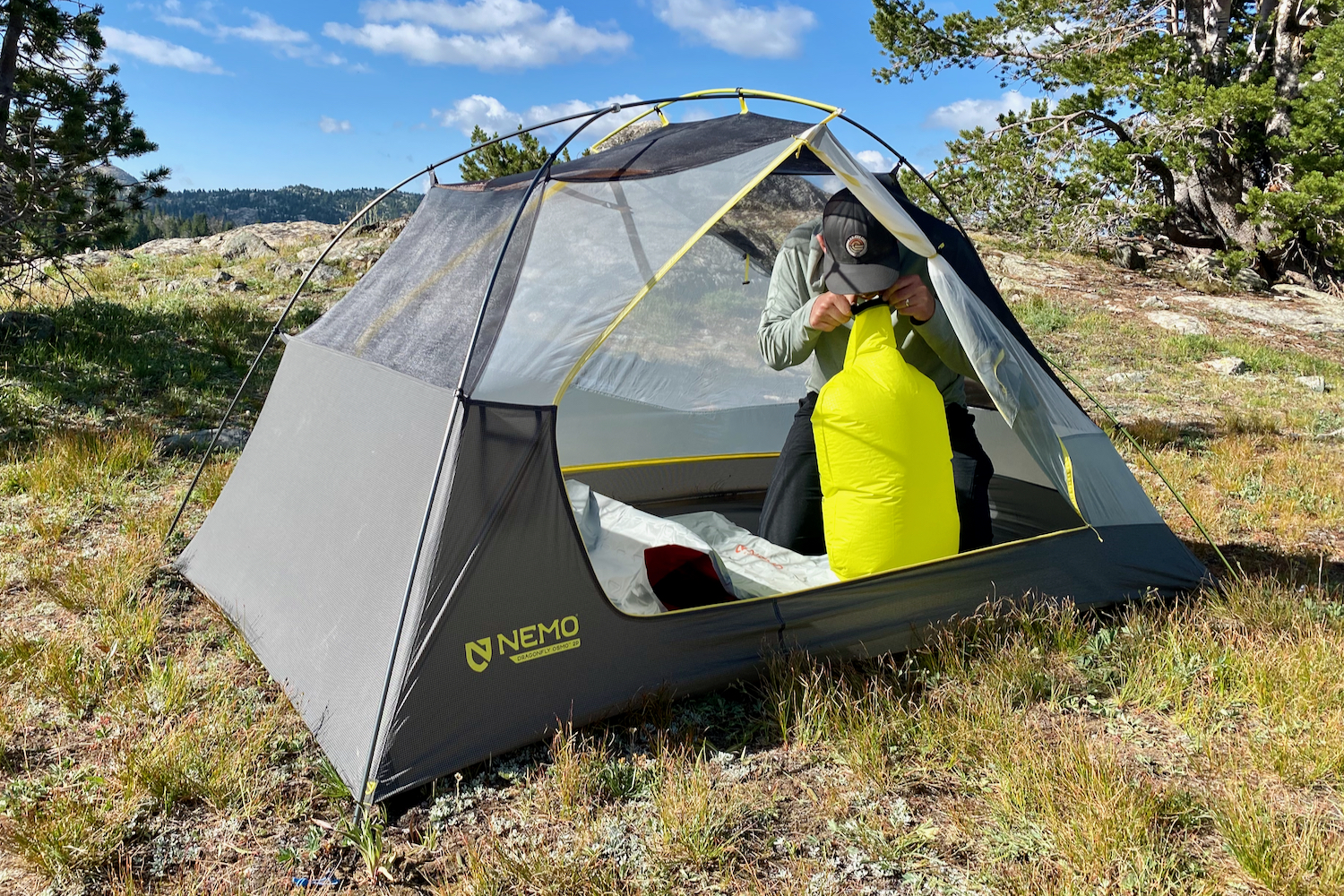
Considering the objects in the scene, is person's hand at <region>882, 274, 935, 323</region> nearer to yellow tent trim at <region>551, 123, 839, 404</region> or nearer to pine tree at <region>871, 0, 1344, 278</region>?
yellow tent trim at <region>551, 123, 839, 404</region>

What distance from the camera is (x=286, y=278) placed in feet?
40.9

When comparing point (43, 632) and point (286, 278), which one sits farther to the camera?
point (286, 278)

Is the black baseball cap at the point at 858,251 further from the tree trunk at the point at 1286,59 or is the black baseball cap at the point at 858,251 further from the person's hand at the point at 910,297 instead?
the tree trunk at the point at 1286,59

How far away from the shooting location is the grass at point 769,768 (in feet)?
7.17

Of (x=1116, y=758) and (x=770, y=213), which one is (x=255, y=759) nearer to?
(x=1116, y=758)

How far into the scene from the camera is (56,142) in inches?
269

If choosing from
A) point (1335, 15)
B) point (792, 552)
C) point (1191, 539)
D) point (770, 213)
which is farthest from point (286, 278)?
point (1335, 15)

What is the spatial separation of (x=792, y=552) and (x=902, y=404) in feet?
3.01

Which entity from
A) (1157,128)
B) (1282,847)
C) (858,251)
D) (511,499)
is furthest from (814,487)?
(1157,128)

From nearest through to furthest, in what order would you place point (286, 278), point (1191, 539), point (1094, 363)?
point (1191, 539)
point (1094, 363)
point (286, 278)

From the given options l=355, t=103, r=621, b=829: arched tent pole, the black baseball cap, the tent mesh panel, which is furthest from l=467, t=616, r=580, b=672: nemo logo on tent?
the black baseball cap

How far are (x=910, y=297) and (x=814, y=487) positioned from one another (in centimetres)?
90

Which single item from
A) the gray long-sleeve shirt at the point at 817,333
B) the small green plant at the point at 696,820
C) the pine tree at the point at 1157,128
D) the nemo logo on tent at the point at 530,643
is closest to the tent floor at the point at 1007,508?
the gray long-sleeve shirt at the point at 817,333

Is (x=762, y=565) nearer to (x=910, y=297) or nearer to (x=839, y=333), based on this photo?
(x=839, y=333)
